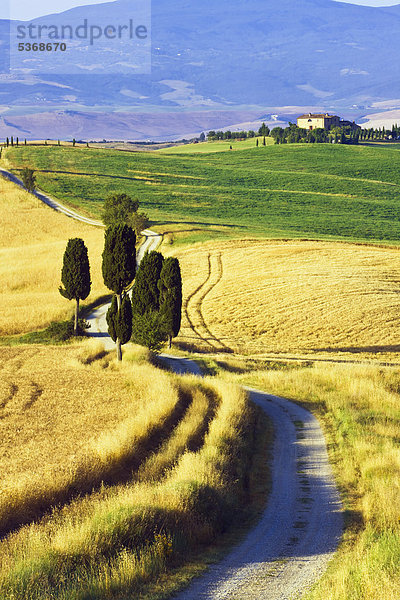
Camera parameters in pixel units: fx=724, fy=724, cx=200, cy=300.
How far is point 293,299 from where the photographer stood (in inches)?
2537

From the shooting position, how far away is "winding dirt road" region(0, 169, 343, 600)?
13172 millimetres

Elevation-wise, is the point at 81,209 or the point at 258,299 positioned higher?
the point at 81,209

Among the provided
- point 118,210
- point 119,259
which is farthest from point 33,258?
point 119,259

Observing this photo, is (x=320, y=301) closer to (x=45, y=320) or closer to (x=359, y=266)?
(x=359, y=266)

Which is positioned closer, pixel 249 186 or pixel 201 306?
pixel 201 306

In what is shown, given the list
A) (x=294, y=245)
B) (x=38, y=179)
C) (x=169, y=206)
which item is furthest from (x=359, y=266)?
(x=38, y=179)

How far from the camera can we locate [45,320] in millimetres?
57531

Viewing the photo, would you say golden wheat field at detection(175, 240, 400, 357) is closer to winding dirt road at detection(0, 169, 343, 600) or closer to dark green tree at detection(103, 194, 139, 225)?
dark green tree at detection(103, 194, 139, 225)

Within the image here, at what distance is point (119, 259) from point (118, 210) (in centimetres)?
5693

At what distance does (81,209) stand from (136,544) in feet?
354

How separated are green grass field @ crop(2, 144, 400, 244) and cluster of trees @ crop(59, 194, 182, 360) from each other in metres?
46.0

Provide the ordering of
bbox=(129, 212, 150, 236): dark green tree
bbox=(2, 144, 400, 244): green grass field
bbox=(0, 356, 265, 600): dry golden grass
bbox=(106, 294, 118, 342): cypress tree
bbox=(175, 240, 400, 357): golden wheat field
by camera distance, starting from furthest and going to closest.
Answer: bbox=(2, 144, 400, 244): green grass field, bbox=(129, 212, 150, 236): dark green tree, bbox=(175, 240, 400, 357): golden wheat field, bbox=(106, 294, 118, 342): cypress tree, bbox=(0, 356, 265, 600): dry golden grass

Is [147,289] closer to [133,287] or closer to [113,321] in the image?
[133,287]

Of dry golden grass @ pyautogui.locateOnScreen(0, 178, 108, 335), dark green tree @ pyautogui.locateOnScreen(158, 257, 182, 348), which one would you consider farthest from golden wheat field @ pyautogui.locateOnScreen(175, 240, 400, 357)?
dry golden grass @ pyautogui.locateOnScreen(0, 178, 108, 335)
